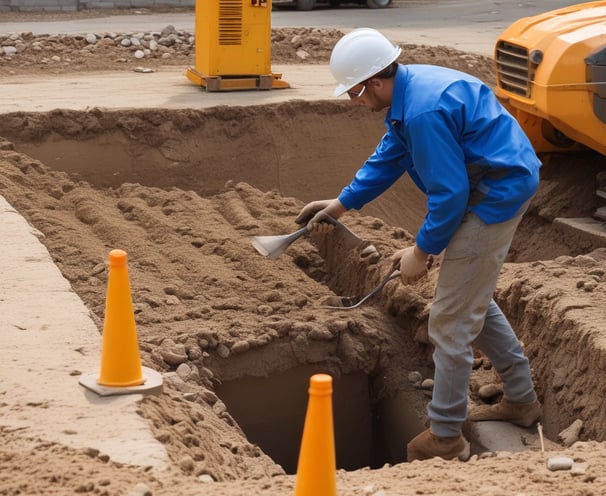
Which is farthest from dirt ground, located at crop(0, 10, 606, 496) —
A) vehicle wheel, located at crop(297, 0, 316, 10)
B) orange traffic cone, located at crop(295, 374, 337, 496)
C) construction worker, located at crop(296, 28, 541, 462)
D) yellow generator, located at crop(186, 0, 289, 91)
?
vehicle wheel, located at crop(297, 0, 316, 10)

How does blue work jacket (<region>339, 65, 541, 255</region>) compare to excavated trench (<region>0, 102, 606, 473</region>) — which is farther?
excavated trench (<region>0, 102, 606, 473</region>)

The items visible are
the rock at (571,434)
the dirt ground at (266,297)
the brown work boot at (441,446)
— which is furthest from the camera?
the rock at (571,434)

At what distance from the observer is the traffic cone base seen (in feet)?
15.3

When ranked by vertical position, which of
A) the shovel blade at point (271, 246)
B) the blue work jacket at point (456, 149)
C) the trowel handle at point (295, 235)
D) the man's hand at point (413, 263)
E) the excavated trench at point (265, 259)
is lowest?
the excavated trench at point (265, 259)

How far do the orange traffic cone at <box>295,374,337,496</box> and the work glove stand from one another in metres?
2.56

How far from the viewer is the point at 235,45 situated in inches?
450

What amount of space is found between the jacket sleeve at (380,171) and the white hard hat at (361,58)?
0.53m

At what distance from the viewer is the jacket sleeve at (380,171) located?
5504 mm

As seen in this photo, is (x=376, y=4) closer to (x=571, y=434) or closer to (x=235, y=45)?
(x=235, y=45)

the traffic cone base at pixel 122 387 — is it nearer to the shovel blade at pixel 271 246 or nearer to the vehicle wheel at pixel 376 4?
the shovel blade at pixel 271 246

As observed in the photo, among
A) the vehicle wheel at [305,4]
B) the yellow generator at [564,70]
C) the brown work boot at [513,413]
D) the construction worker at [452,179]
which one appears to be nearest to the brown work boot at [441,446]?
the construction worker at [452,179]

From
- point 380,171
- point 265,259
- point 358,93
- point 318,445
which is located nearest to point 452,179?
point 358,93

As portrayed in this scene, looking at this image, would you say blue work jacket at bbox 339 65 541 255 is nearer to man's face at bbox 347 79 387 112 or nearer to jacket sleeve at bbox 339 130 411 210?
man's face at bbox 347 79 387 112

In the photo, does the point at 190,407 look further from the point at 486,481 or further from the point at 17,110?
the point at 17,110
